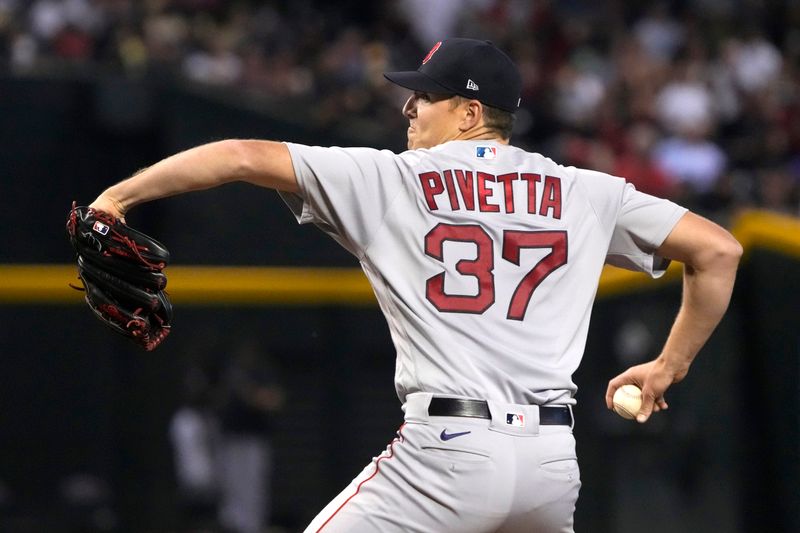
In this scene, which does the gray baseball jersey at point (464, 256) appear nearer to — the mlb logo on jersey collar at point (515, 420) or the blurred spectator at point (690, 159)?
the mlb logo on jersey collar at point (515, 420)

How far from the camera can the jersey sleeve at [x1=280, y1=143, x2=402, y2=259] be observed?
3.10m

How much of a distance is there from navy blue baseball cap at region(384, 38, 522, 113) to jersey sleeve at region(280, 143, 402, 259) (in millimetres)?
265

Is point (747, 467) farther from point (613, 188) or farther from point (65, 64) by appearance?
point (65, 64)

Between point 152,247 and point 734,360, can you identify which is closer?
point 152,247

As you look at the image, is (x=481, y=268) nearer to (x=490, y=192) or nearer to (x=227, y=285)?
(x=490, y=192)

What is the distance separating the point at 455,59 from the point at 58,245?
6.47 metres

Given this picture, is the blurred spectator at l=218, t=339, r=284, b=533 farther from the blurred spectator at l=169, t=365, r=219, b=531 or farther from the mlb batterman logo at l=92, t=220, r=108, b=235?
the mlb batterman logo at l=92, t=220, r=108, b=235

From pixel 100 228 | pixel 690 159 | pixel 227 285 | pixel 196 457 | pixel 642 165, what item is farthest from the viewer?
pixel 690 159

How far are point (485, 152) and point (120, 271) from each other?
91 centimetres

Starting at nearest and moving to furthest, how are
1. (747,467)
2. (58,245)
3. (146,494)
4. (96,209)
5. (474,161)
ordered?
1. (96,209)
2. (474,161)
3. (747,467)
4. (146,494)
5. (58,245)

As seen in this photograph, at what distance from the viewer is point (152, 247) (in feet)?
10.0

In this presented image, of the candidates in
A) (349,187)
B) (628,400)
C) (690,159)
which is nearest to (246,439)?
(690,159)

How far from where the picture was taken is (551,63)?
12.2 meters

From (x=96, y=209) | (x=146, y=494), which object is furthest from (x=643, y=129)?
(x=96, y=209)
